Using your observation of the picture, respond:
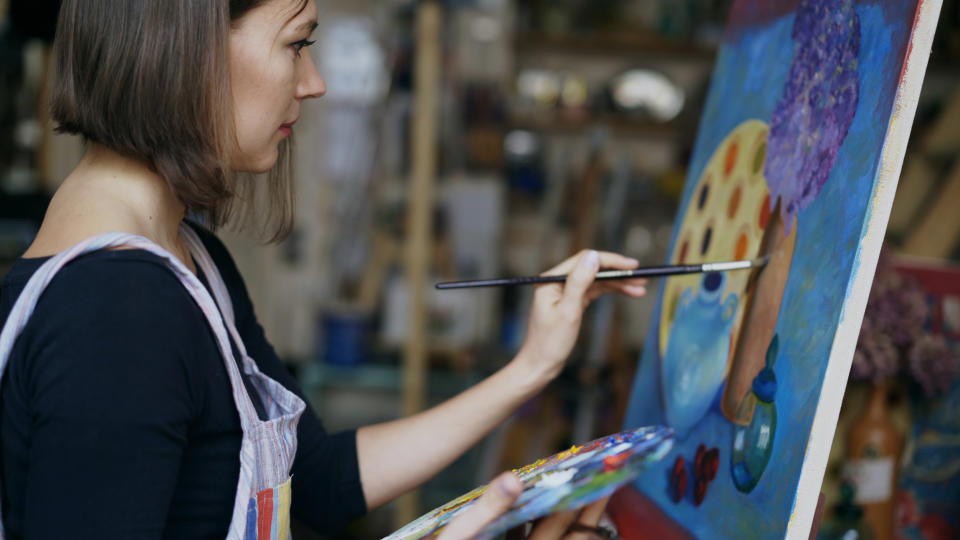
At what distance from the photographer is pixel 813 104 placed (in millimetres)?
893

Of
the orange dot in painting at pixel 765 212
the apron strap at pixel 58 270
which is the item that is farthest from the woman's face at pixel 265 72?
the orange dot in painting at pixel 765 212

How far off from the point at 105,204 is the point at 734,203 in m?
0.74

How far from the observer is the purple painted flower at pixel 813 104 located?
32.4 inches

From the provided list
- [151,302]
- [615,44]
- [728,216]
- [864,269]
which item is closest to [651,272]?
[728,216]

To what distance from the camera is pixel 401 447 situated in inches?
43.5

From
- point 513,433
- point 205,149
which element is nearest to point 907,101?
point 205,149

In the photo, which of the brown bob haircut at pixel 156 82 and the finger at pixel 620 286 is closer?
the brown bob haircut at pixel 156 82

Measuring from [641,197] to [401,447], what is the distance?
3.28 m

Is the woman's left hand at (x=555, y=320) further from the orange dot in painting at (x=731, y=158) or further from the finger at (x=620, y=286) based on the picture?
the orange dot in painting at (x=731, y=158)

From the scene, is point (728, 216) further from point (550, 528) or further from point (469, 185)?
point (469, 185)

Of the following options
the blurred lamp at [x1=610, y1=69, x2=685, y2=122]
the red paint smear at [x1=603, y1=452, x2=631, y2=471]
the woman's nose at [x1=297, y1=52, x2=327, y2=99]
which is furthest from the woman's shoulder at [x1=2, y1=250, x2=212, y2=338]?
the blurred lamp at [x1=610, y1=69, x2=685, y2=122]

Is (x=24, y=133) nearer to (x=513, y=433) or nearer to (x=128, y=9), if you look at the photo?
(x=513, y=433)

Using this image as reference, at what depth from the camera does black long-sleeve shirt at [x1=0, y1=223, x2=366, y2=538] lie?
2.16ft

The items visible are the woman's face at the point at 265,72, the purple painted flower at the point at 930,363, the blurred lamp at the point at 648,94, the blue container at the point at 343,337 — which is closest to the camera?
the woman's face at the point at 265,72
